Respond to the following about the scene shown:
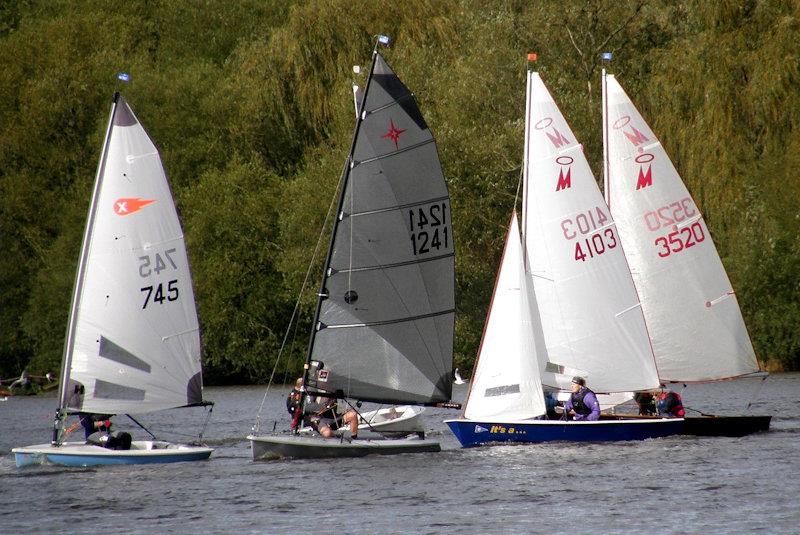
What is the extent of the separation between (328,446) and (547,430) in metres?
3.91

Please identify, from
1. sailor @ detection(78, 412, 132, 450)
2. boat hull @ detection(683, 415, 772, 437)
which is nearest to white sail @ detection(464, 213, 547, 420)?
boat hull @ detection(683, 415, 772, 437)

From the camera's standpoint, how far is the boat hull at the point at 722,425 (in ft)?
92.7

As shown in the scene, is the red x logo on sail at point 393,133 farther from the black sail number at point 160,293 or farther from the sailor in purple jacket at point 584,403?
the sailor in purple jacket at point 584,403

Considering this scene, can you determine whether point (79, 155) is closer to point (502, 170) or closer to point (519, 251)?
point (502, 170)

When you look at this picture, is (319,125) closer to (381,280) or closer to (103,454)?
(381,280)

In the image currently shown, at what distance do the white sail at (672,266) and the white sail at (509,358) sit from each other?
3398 mm

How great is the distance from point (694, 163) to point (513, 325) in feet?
51.3

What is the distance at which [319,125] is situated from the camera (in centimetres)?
5203

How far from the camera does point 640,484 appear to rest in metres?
22.5

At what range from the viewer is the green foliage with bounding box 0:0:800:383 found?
41.1 m

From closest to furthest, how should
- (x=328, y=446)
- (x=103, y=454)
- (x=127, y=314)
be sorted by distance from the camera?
(x=328, y=446)
(x=103, y=454)
(x=127, y=314)

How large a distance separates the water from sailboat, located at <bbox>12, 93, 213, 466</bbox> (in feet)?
3.19

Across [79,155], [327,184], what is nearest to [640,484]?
[327,184]

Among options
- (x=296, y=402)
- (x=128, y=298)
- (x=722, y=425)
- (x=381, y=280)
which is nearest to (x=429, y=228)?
(x=381, y=280)
